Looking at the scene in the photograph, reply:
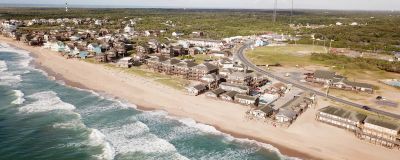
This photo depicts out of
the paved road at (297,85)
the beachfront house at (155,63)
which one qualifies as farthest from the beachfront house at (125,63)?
the paved road at (297,85)

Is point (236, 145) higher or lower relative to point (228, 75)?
lower

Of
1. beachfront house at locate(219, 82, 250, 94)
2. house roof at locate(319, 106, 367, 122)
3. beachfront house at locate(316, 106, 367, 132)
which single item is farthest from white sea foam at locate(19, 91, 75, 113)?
house roof at locate(319, 106, 367, 122)

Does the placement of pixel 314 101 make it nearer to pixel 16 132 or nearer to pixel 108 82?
pixel 108 82

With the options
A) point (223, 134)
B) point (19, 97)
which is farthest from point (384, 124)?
point (19, 97)

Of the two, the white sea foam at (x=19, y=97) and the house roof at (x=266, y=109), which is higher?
the white sea foam at (x=19, y=97)

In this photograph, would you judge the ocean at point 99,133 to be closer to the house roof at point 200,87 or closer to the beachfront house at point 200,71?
the house roof at point 200,87

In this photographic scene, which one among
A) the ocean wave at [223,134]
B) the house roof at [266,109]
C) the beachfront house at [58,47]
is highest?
the beachfront house at [58,47]

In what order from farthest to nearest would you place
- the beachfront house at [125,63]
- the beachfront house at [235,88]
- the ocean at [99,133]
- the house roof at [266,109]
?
the beachfront house at [125,63] < the beachfront house at [235,88] < the house roof at [266,109] < the ocean at [99,133]

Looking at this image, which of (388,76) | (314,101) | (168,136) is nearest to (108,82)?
(168,136)
